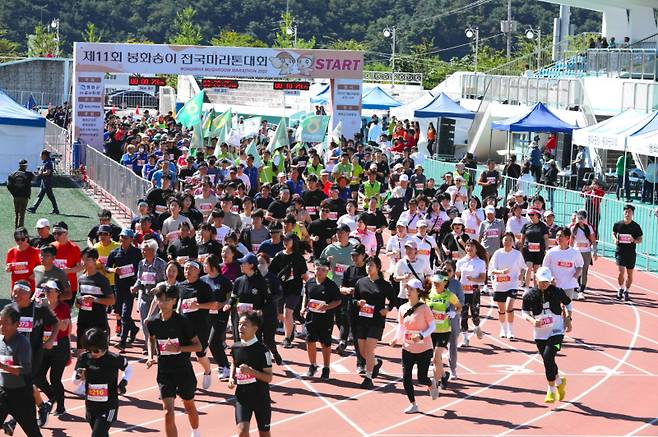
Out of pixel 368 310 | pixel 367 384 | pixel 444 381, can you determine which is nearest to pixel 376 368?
pixel 367 384

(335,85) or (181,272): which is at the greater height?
(335,85)

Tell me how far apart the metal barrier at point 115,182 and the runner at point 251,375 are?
15268 mm

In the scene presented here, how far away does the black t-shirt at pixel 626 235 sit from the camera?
22.9 m

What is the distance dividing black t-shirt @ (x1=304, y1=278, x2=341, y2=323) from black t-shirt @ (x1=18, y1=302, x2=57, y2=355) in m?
3.92

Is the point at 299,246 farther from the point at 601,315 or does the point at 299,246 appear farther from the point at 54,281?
the point at 601,315

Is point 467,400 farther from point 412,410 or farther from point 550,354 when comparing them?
point 550,354

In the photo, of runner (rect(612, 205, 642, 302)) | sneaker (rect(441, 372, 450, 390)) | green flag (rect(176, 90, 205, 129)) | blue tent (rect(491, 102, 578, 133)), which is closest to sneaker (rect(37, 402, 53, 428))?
sneaker (rect(441, 372, 450, 390))

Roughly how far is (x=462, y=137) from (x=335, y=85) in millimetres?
11760

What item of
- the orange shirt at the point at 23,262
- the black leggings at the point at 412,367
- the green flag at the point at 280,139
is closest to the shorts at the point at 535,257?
the black leggings at the point at 412,367

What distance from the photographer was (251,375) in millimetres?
12172

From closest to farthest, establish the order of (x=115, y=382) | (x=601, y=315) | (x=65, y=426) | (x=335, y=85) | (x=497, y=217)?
(x=115, y=382), (x=65, y=426), (x=601, y=315), (x=497, y=217), (x=335, y=85)

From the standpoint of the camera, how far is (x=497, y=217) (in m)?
24.0

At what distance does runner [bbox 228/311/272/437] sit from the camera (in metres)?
12.2

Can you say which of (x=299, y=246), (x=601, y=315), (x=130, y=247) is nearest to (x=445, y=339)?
(x=299, y=246)
